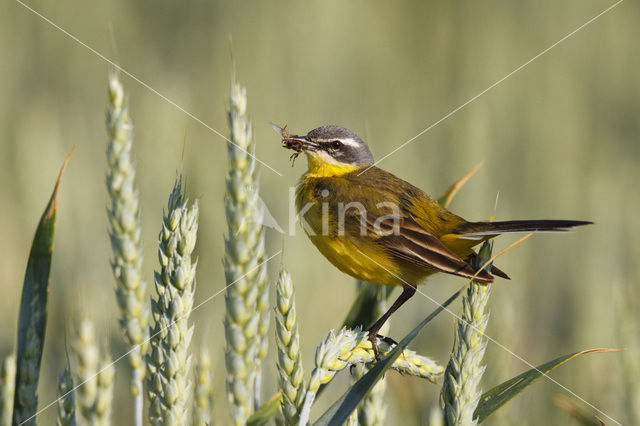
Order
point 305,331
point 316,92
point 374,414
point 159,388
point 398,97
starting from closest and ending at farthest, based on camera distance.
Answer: point 159,388 < point 374,414 < point 305,331 < point 316,92 < point 398,97

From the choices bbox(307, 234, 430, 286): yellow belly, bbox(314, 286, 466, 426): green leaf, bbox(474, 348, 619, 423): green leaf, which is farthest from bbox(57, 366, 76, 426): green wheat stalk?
bbox(307, 234, 430, 286): yellow belly

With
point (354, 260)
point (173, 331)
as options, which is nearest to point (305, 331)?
point (354, 260)

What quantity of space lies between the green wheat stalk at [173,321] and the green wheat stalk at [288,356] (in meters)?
0.21

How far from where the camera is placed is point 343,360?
66.4 inches

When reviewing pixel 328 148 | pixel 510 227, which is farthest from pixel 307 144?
pixel 510 227

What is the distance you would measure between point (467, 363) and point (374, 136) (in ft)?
12.0

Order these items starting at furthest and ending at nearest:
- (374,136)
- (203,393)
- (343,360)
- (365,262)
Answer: (374,136)
(365,262)
(203,393)
(343,360)

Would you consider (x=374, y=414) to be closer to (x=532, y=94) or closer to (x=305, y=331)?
(x=305, y=331)

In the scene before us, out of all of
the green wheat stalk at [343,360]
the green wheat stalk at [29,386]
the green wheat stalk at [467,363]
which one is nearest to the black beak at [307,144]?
the green wheat stalk at [343,360]

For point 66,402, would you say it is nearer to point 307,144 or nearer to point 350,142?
point 307,144

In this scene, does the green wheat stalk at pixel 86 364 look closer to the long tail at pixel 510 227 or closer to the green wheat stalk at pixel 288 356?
the green wheat stalk at pixel 288 356

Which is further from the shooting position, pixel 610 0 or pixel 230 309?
pixel 610 0

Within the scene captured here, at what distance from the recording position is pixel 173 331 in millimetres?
1513

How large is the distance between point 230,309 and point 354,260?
0.96m
